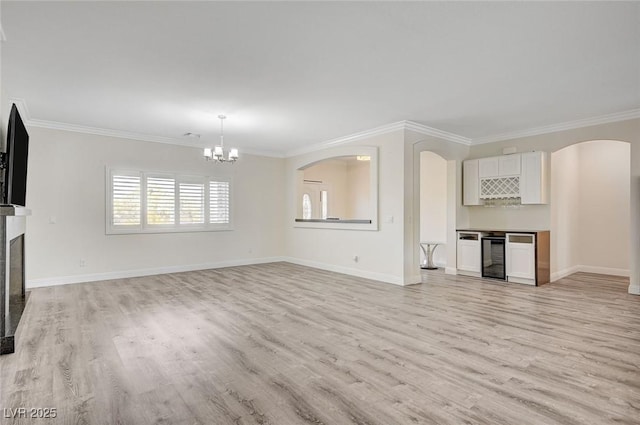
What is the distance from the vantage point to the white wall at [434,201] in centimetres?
763

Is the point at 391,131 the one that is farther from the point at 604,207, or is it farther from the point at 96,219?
the point at 96,219

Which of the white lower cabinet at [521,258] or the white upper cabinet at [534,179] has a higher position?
the white upper cabinet at [534,179]

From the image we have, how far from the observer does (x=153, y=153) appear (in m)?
6.74

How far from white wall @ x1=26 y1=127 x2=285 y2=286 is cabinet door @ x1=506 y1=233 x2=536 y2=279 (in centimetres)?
553

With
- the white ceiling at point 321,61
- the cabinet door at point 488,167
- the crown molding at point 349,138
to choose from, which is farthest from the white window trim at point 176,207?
the cabinet door at point 488,167

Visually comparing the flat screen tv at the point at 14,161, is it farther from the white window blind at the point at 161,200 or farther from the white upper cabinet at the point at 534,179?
the white upper cabinet at the point at 534,179

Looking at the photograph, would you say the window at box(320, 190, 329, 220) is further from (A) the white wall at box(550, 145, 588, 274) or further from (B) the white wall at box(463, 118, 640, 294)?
(A) the white wall at box(550, 145, 588, 274)

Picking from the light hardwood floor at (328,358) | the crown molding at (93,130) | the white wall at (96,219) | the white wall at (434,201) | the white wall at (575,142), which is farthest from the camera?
the white wall at (434,201)

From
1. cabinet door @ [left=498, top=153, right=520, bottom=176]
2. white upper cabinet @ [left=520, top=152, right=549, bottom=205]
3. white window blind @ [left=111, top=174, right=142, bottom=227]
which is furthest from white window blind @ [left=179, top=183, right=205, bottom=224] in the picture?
white upper cabinet @ [left=520, top=152, right=549, bottom=205]

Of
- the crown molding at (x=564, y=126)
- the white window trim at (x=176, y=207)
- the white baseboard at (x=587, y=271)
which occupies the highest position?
the crown molding at (x=564, y=126)

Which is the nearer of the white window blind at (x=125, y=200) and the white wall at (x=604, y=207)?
the white window blind at (x=125, y=200)

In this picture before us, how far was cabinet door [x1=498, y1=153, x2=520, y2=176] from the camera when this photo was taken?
620 centimetres

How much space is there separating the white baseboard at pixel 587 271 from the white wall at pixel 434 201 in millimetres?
2081

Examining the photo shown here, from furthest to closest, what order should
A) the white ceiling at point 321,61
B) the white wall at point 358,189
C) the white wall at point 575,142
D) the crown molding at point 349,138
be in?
the white wall at point 358,189
the crown molding at point 349,138
the white wall at point 575,142
the white ceiling at point 321,61
